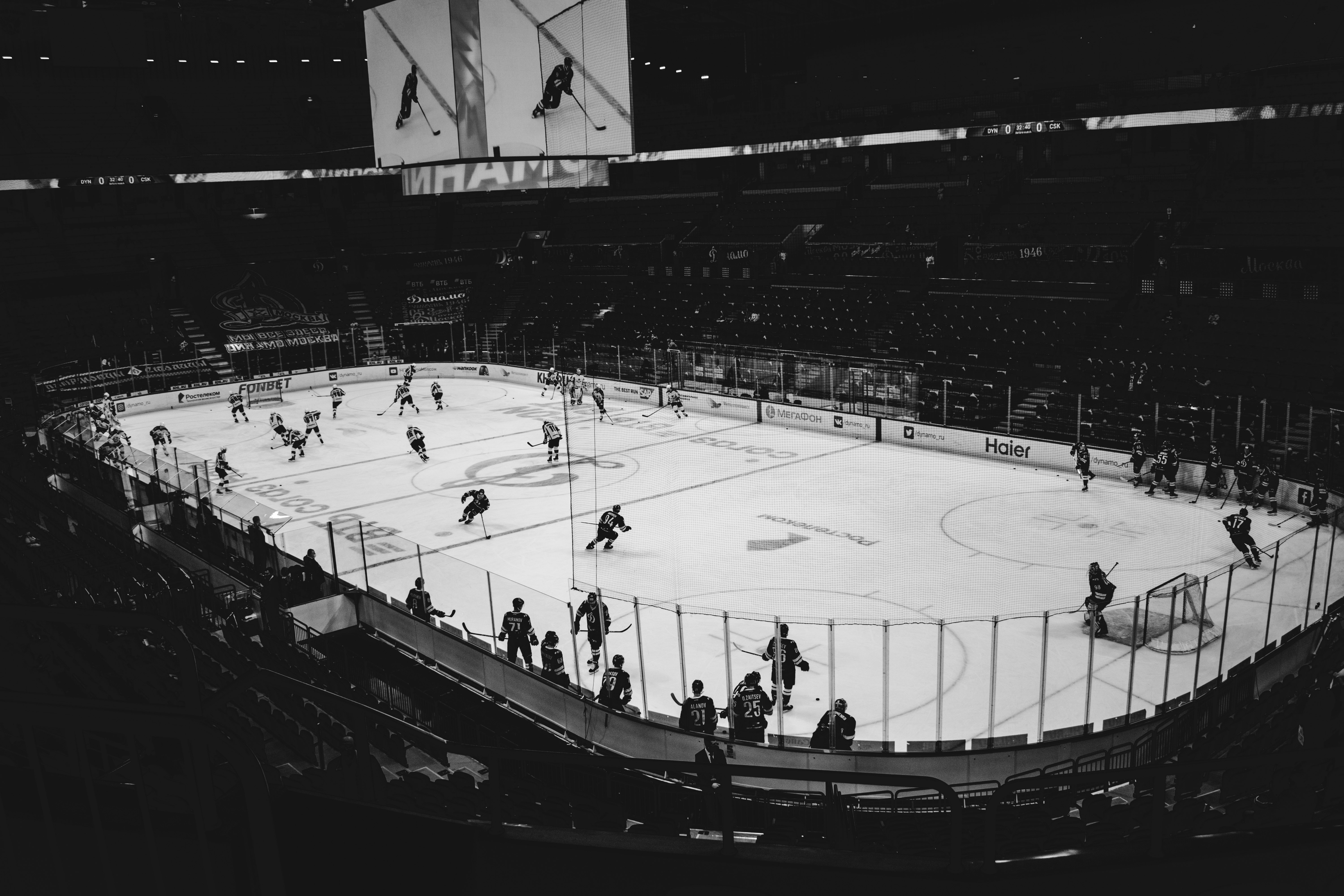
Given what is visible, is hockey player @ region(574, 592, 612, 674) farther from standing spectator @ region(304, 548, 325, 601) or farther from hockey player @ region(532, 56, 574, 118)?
hockey player @ region(532, 56, 574, 118)

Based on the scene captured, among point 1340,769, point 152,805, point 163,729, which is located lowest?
point 1340,769

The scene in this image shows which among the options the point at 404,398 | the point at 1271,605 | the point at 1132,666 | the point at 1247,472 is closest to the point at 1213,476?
the point at 1247,472

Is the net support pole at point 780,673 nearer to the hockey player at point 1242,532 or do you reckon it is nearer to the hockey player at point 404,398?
the hockey player at point 1242,532

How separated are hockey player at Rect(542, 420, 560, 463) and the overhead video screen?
7.75 metres

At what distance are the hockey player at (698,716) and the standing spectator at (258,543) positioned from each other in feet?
25.5

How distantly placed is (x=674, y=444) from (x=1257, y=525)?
46.1 ft

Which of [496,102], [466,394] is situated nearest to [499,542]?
[496,102]

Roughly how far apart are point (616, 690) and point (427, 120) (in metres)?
12.7

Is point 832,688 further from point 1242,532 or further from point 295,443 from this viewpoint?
point 295,443

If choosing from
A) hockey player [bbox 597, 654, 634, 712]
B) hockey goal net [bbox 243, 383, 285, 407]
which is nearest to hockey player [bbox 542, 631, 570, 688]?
hockey player [bbox 597, 654, 634, 712]

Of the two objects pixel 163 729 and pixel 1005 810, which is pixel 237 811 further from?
pixel 1005 810

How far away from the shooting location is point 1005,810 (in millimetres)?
7777

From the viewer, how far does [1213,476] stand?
21.3m

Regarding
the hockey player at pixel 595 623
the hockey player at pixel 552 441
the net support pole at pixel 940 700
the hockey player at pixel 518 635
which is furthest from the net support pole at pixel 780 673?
the hockey player at pixel 552 441
